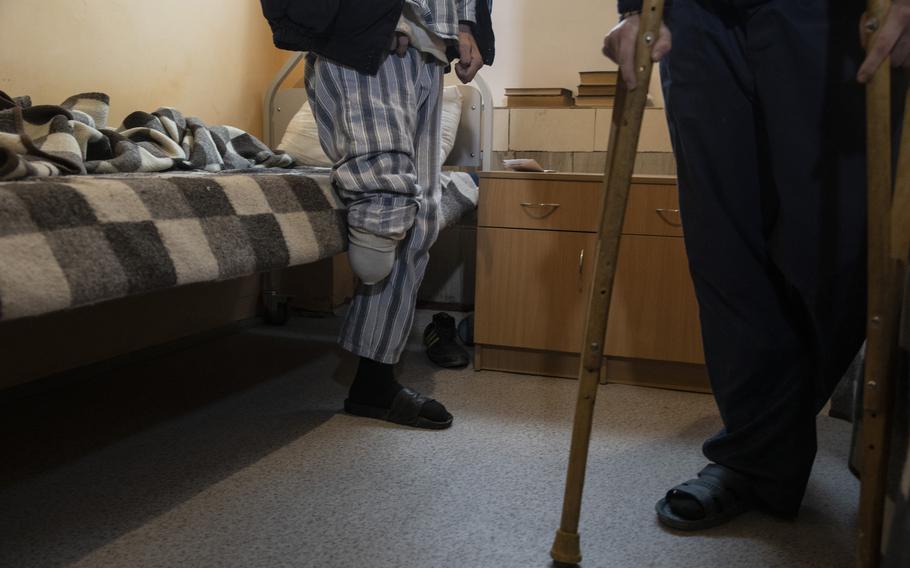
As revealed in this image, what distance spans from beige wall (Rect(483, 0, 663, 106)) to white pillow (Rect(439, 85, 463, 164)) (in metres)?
0.39

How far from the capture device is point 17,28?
1682 mm

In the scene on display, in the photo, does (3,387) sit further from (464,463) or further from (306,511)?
(464,463)

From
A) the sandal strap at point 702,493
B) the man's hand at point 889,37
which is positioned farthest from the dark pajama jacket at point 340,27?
the sandal strap at point 702,493

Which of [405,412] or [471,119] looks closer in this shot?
[405,412]

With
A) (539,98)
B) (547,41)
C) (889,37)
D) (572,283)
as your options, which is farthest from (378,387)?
(547,41)

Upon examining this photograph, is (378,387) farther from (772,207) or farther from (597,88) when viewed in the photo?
(597,88)

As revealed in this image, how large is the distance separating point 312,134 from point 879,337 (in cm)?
191

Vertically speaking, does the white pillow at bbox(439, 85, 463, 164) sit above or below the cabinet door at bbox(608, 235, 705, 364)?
above

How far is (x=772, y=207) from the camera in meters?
1.13

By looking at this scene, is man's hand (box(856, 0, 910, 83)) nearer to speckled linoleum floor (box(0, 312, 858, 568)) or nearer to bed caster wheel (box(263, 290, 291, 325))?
speckled linoleum floor (box(0, 312, 858, 568))

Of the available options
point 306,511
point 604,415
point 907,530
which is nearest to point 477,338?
point 604,415

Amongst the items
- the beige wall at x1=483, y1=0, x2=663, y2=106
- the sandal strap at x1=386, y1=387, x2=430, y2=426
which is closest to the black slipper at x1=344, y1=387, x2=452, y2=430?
the sandal strap at x1=386, y1=387, x2=430, y2=426

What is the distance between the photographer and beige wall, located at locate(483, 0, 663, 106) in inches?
108

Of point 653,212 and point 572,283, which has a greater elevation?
point 653,212
